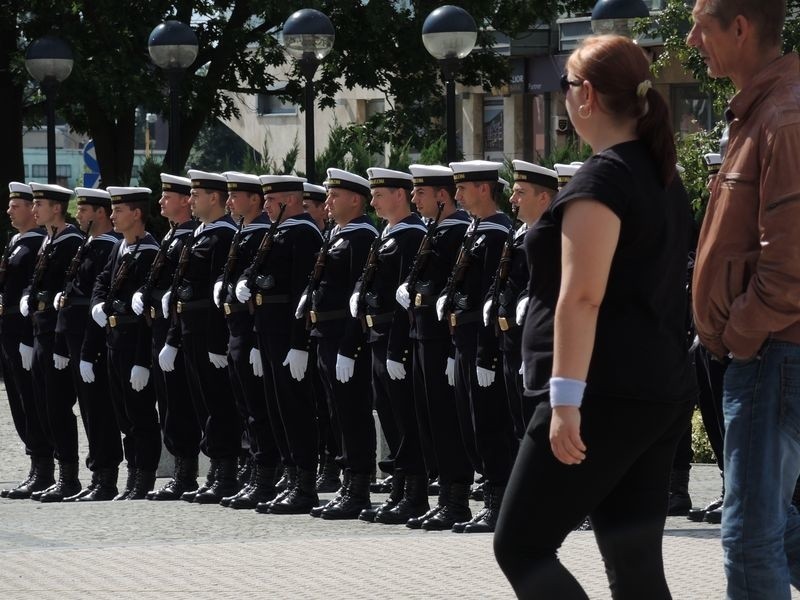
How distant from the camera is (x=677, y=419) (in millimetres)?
4270

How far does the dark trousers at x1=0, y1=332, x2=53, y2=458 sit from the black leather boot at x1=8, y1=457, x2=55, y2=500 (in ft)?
0.15

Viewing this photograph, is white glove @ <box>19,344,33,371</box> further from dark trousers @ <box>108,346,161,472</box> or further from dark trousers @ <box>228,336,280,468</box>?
dark trousers @ <box>228,336,280,468</box>

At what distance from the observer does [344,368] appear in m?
9.92

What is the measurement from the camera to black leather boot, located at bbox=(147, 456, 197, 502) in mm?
11234

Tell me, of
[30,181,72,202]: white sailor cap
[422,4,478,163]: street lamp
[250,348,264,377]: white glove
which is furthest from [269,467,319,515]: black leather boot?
[422,4,478,163]: street lamp

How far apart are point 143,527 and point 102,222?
3138mm

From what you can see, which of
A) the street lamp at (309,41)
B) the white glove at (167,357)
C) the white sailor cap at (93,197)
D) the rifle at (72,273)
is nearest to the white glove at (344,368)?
the white glove at (167,357)

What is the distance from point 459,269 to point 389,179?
84 cm

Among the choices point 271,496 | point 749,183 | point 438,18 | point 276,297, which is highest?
point 438,18

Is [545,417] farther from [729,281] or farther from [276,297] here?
[276,297]

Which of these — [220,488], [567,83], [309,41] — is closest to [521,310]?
[220,488]

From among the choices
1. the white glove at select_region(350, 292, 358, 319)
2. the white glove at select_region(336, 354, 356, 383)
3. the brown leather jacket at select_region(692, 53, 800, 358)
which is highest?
the brown leather jacket at select_region(692, 53, 800, 358)

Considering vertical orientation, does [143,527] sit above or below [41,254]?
below

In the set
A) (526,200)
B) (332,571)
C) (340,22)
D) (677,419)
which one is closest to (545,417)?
(677,419)
